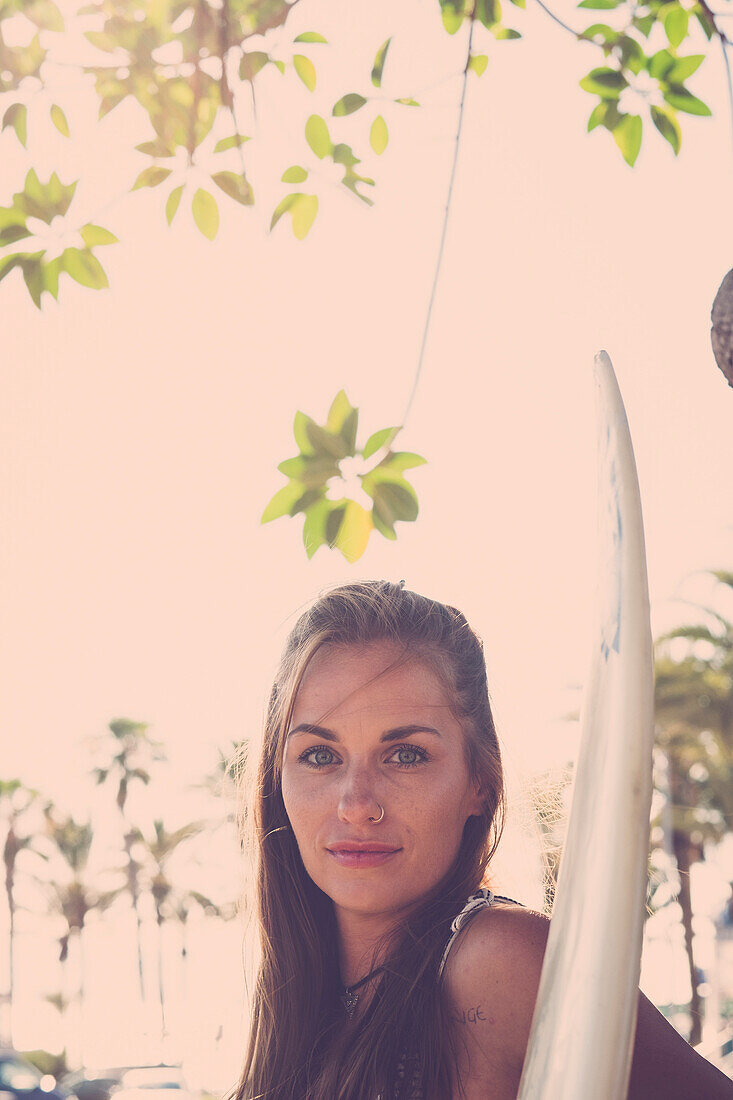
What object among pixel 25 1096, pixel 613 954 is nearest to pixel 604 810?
pixel 613 954

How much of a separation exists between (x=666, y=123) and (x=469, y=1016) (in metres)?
1.24

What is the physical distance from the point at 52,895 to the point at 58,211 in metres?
39.7

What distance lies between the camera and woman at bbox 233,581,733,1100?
130 cm

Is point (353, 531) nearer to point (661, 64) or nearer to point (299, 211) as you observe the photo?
point (299, 211)

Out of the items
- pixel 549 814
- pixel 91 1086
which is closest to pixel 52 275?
pixel 549 814

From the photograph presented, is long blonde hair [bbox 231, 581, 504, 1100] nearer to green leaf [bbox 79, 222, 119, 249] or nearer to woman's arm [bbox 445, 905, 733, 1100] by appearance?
woman's arm [bbox 445, 905, 733, 1100]

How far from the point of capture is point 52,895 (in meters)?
37.7

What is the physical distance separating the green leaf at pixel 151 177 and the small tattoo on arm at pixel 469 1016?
1257 millimetres

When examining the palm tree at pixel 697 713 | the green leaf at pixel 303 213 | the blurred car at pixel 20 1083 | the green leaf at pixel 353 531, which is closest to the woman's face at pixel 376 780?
the green leaf at pixel 353 531

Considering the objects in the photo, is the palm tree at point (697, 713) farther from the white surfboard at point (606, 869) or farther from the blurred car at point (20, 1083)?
the white surfboard at point (606, 869)

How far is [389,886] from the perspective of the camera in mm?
1575

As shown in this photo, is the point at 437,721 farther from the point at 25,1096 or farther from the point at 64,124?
the point at 25,1096

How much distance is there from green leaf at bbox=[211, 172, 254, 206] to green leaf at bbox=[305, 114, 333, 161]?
152 mm

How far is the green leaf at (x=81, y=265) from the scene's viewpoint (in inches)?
57.8
